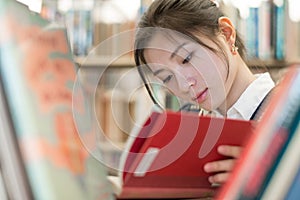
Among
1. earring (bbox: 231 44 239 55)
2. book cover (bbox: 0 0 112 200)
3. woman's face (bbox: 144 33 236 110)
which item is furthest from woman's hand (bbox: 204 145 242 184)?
earring (bbox: 231 44 239 55)

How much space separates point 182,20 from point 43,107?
21.6 inches

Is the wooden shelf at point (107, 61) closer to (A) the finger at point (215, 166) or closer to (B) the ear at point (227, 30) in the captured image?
(B) the ear at point (227, 30)

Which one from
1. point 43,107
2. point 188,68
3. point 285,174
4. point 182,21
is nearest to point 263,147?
point 285,174

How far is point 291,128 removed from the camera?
0.30 metres

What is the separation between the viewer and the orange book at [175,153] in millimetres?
459

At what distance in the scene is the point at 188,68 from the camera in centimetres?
74

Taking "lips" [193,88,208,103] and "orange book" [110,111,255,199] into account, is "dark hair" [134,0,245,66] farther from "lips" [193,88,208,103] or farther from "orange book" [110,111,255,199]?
"orange book" [110,111,255,199]

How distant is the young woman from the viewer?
745mm

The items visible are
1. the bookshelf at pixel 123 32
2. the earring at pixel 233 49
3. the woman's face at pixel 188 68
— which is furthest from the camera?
the bookshelf at pixel 123 32

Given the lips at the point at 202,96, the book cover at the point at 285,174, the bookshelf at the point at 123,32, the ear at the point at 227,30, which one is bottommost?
the bookshelf at the point at 123,32

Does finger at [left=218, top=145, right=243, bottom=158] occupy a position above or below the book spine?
below

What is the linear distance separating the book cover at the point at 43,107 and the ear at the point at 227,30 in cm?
54

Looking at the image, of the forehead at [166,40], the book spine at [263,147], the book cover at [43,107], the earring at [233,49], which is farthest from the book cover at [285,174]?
the earring at [233,49]

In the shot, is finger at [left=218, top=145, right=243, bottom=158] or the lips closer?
finger at [left=218, top=145, right=243, bottom=158]
